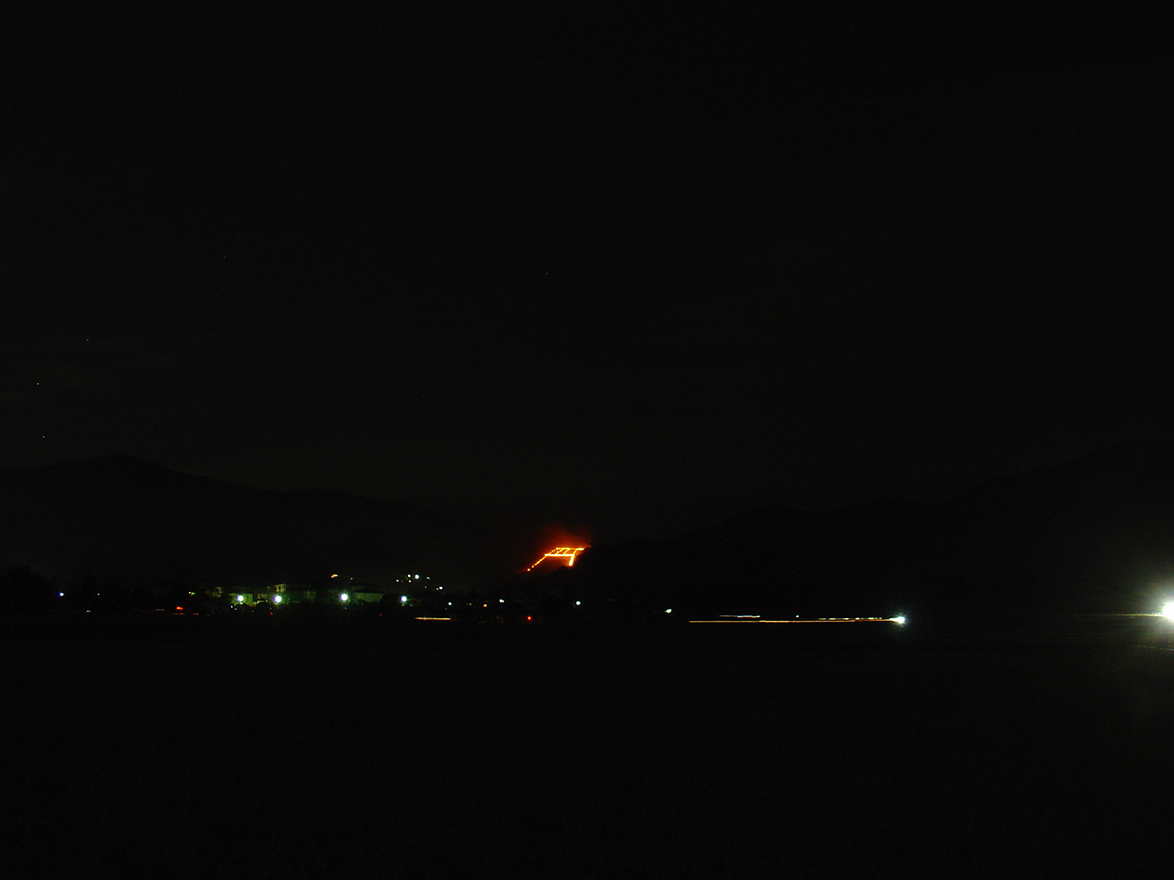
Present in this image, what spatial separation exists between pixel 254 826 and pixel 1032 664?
21.7 metres

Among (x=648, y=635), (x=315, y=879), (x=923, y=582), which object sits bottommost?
(x=315, y=879)

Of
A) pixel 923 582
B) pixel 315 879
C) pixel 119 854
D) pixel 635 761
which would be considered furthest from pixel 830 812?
pixel 923 582

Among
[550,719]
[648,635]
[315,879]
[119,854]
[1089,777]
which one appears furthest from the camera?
[648,635]

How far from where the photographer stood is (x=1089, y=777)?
1107cm

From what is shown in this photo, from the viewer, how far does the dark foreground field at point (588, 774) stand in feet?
26.9

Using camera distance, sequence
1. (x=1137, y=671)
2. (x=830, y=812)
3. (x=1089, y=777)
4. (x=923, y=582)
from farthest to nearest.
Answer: (x=923, y=582) → (x=1137, y=671) → (x=1089, y=777) → (x=830, y=812)

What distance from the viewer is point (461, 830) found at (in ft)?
28.9

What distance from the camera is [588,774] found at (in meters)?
11.1

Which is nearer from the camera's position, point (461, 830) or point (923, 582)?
point (461, 830)

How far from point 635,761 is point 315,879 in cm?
490

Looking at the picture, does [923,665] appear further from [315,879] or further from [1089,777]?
[315,879]

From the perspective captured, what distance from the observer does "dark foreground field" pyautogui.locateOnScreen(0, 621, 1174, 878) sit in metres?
8.19

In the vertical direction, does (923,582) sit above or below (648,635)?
above

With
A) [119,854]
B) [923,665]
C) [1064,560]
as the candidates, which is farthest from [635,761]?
[1064,560]
